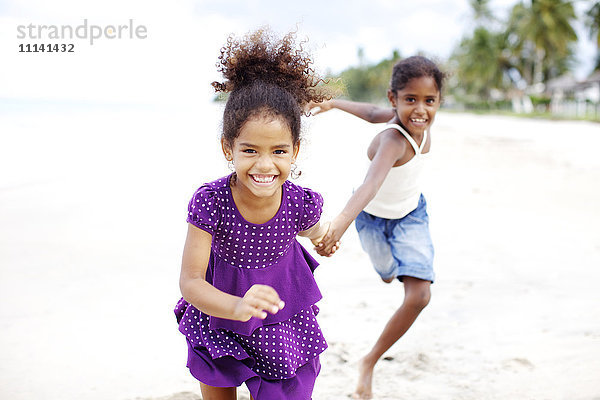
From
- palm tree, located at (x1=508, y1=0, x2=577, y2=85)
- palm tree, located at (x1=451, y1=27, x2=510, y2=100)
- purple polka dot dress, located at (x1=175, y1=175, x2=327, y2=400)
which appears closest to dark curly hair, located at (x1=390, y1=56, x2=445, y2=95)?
purple polka dot dress, located at (x1=175, y1=175, x2=327, y2=400)

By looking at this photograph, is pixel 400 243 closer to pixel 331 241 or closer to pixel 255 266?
pixel 331 241

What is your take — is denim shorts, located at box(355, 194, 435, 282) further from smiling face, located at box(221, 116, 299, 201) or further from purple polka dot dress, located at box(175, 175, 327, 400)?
smiling face, located at box(221, 116, 299, 201)

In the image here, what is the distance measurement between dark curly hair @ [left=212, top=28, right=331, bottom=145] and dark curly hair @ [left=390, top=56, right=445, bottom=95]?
3.69 ft

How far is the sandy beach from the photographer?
296 cm

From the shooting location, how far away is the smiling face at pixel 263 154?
1858mm

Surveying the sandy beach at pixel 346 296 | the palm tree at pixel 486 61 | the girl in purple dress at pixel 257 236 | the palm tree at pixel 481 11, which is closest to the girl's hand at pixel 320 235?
the girl in purple dress at pixel 257 236

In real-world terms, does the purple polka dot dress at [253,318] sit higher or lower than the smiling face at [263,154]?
lower

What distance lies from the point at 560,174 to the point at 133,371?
8.33 meters

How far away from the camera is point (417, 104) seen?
10.1 feet

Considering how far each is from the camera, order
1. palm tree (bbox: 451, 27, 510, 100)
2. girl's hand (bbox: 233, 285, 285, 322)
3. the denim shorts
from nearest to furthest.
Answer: girl's hand (bbox: 233, 285, 285, 322) → the denim shorts → palm tree (bbox: 451, 27, 510, 100)

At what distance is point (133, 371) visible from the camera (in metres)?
3.08

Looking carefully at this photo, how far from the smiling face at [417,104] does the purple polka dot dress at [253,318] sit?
46.4 inches

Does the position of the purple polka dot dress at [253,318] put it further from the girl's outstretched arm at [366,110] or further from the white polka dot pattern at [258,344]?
the girl's outstretched arm at [366,110]

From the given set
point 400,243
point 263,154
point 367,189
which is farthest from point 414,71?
point 263,154
